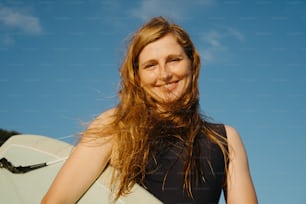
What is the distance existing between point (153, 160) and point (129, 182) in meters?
0.18

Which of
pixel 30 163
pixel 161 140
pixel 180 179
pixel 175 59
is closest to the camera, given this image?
pixel 180 179

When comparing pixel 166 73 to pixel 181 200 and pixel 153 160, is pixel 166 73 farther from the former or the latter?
pixel 181 200

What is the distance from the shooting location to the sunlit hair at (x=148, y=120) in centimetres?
219

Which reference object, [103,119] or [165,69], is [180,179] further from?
[165,69]

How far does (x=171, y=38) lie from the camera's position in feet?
8.05

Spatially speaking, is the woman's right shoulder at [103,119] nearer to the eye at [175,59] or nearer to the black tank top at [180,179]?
the black tank top at [180,179]

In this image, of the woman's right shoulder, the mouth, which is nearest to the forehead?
the mouth

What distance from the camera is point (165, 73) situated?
7.72 feet

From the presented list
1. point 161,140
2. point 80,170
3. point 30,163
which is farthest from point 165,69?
point 30,163

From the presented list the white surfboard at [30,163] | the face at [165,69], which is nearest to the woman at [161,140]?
the face at [165,69]

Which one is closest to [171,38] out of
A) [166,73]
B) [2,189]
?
[166,73]

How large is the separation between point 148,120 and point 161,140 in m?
0.15

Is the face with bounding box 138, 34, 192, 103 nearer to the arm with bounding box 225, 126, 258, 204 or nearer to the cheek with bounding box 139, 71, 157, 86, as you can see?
the cheek with bounding box 139, 71, 157, 86

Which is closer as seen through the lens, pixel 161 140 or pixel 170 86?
pixel 161 140
